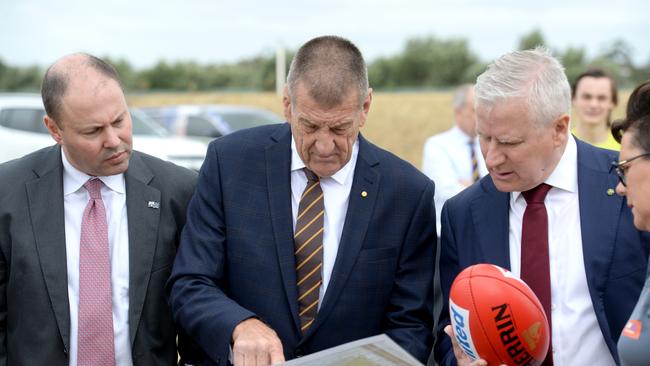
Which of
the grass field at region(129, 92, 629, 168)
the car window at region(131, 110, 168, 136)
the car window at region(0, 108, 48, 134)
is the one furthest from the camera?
the grass field at region(129, 92, 629, 168)

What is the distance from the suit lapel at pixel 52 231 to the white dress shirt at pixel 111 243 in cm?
4

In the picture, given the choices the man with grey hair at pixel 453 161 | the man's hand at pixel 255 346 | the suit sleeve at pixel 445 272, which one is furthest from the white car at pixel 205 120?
the man's hand at pixel 255 346

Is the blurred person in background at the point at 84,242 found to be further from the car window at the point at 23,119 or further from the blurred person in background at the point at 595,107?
the car window at the point at 23,119

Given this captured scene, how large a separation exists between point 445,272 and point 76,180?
172 centimetres

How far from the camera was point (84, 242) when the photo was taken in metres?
3.66

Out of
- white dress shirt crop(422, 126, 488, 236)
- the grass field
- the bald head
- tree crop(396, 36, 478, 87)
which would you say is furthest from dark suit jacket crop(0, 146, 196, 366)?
tree crop(396, 36, 478, 87)

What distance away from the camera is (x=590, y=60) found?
45.3 m

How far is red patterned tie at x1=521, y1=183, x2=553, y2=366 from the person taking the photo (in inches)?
130

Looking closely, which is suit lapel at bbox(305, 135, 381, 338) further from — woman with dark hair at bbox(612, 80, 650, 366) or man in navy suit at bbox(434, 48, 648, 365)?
woman with dark hair at bbox(612, 80, 650, 366)

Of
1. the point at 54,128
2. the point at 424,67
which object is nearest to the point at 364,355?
the point at 54,128

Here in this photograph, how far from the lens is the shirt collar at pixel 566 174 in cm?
338

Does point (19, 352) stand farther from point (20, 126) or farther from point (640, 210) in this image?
point (20, 126)

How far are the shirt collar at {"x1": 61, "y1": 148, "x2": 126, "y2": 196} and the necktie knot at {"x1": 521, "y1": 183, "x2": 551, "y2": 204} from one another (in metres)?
1.82

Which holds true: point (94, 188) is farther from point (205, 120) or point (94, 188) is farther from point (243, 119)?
point (243, 119)
